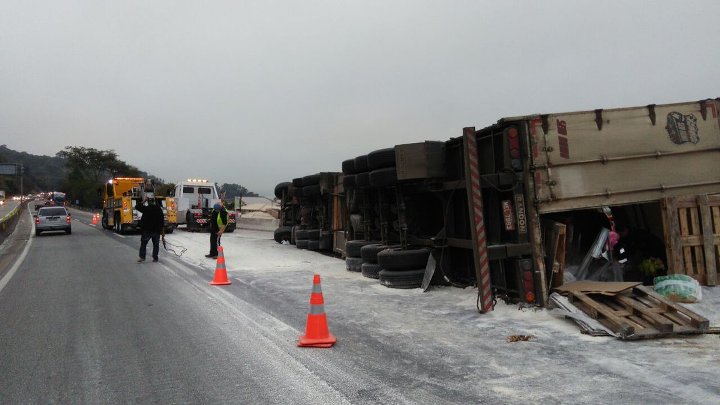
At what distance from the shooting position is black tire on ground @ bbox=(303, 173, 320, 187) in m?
14.3

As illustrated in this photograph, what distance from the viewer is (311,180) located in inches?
578

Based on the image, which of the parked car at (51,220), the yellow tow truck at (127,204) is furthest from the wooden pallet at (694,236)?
the parked car at (51,220)

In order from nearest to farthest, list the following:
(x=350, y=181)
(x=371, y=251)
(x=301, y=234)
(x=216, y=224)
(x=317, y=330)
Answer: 1. (x=317, y=330)
2. (x=371, y=251)
3. (x=350, y=181)
4. (x=216, y=224)
5. (x=301, y=234)

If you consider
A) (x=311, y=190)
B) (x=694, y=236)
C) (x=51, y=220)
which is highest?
(x=311, y=190)

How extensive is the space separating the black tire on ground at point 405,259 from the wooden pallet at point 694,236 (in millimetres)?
3621

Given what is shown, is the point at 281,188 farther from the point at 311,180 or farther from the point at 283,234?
the point at 311,180

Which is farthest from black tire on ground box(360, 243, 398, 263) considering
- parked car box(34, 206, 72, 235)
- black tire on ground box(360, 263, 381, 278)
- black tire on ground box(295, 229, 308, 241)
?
parked car box(34, 206, 72, 235)

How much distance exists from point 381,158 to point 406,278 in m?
2.24

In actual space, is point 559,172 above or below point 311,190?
below

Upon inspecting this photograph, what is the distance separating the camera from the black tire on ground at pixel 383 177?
8.32 meters

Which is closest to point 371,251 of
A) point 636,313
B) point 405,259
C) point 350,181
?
point 405,259

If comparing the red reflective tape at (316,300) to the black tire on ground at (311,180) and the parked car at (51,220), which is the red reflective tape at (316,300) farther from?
the parked car at (51,220)

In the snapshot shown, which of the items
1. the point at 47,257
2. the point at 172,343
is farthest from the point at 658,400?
the point at 47,257

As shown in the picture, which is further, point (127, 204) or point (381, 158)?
point (127, 204)
